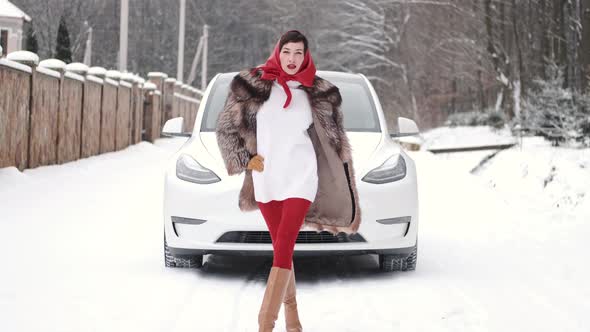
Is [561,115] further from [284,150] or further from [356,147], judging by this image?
[284,150]

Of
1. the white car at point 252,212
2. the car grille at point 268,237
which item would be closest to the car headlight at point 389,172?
the white car at point 252,212

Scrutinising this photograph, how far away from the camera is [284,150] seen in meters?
4.48

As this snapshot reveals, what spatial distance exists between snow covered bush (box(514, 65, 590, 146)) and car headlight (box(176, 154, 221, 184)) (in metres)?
11.5

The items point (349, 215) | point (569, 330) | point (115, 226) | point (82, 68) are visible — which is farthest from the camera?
point (82, 68)

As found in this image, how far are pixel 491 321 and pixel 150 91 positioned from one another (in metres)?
23.0

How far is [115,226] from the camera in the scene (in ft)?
31.4

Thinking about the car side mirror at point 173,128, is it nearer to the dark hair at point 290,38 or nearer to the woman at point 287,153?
the woman at point 287,153

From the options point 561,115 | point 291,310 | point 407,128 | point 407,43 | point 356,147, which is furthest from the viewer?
point 407,43

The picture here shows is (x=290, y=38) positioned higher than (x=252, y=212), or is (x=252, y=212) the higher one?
(x=290, y=38)

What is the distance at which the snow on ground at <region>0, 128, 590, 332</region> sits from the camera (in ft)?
17.7

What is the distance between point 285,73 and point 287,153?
1.22ft

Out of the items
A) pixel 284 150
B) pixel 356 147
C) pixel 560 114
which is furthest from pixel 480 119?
pixel 284 150

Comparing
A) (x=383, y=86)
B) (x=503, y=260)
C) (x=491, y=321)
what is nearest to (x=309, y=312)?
(x=491, y=321)

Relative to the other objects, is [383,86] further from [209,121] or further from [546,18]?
[209,121]
